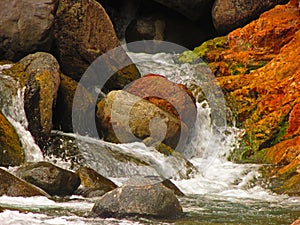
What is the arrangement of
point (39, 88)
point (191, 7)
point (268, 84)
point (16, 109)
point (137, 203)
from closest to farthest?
1. point (137, 203)
2. point (16, 109)
3. point (39, 88)
4. point (268, 84)
5. point (191, 7)

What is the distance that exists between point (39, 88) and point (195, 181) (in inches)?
161

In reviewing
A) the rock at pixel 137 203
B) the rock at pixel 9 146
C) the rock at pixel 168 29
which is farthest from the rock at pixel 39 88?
the rock at pixel 168 29

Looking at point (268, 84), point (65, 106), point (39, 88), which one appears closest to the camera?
point (39, 88)

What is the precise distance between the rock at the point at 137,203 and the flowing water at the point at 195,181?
0.19m

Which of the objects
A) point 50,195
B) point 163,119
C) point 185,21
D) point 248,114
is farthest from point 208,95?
point 50,195

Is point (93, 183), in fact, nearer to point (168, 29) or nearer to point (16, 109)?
point (16, 109)

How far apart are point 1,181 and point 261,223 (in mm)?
4221

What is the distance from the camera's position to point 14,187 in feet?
29.6

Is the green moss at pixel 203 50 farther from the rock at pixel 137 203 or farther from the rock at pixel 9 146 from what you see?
the rock at pixel 137 203

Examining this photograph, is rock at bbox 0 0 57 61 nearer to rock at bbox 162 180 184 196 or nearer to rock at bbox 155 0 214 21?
rock at bbox 162 180 184 196

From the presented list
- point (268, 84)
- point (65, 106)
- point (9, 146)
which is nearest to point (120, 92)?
point (65, 106)

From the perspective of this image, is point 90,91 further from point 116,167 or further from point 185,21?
point 185,21

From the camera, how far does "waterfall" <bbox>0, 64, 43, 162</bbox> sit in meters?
11.8

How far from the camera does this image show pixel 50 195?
9.55m
